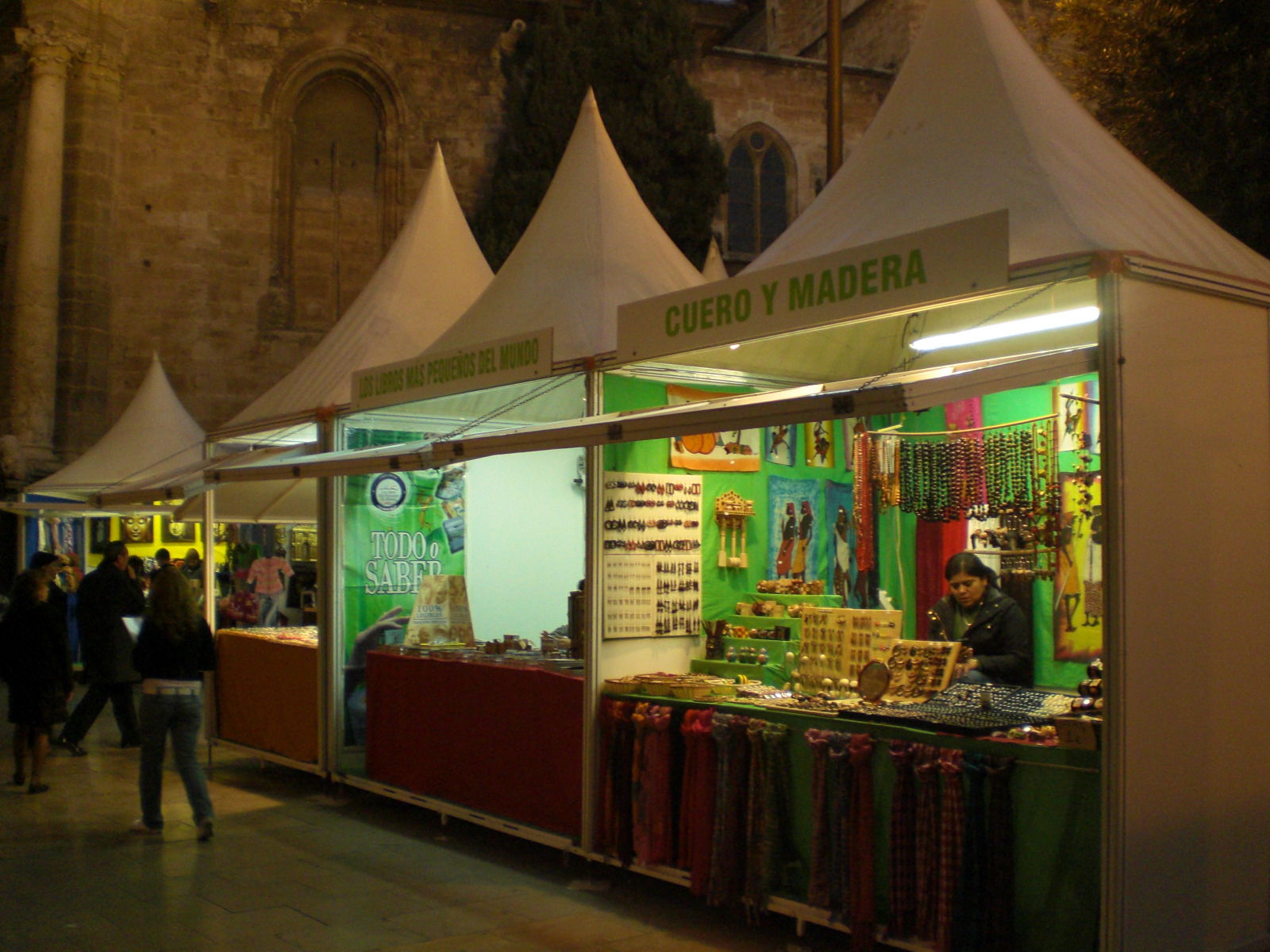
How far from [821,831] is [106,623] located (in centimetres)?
665

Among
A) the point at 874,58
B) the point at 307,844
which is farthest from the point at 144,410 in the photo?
the point at 874,58

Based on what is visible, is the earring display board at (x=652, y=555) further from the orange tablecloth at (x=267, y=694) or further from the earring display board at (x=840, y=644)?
the orange tablecloth at (x=267, y=694)

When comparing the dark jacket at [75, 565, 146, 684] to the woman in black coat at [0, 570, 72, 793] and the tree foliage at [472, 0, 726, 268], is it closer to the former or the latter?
the woman in black coat at [0, 570, 72, 793]

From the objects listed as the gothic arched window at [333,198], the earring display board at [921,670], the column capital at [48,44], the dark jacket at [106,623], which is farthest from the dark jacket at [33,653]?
the column capital at [48,44]

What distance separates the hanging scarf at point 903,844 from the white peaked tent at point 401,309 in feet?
17.1

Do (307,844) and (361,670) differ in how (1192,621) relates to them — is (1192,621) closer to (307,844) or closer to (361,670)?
(307,844)

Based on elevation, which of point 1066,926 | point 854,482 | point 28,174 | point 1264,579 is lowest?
point 1066,926

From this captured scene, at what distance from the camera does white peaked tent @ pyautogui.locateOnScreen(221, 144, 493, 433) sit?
8.98m

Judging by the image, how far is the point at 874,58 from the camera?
23.7 m

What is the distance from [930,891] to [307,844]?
12.4 ft

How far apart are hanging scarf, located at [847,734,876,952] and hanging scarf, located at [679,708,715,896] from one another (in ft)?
2.58

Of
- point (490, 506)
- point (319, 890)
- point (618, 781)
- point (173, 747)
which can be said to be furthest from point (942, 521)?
point (173, 747)

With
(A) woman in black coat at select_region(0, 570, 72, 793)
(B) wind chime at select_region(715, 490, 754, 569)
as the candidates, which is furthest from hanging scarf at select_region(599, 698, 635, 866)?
(A) woman in black coat at select_region(0, 570, 72, 793)

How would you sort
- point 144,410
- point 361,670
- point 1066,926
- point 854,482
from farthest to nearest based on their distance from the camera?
point 144,410 → point 361,670 → point 854,482 → point 1066,926
